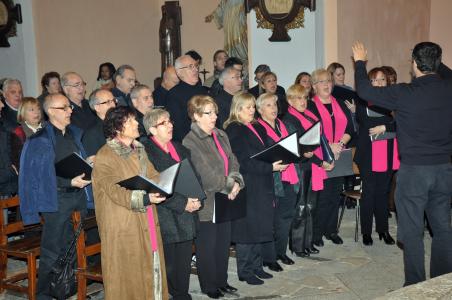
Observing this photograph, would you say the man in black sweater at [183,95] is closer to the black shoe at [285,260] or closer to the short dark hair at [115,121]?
the black shoe at [285,260]

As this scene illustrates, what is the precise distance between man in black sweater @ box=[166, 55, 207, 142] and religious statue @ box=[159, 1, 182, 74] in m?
5.59

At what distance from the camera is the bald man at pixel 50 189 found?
4777 millimetres

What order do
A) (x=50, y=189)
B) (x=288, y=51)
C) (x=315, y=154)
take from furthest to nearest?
1. (x=288, y=51)
2. (x=315, y=154)
3. (x=50, y=189)

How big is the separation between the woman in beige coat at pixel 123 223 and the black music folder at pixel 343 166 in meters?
2.59

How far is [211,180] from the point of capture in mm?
4836

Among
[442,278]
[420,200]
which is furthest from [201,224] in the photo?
[442,278]

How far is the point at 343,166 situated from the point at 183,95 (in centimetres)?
178

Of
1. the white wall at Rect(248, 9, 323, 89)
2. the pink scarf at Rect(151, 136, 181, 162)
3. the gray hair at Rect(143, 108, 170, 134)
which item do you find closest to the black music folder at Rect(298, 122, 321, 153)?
the pink scarf at Rect(151, 136, 181, 162)

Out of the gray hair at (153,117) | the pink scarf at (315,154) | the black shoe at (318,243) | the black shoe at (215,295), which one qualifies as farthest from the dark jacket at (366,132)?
the gray hair at (153,117)

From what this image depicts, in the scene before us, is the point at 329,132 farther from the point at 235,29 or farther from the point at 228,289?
the point at 235,29

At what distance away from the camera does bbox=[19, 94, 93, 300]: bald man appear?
4.78 meters

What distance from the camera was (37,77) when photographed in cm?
1045

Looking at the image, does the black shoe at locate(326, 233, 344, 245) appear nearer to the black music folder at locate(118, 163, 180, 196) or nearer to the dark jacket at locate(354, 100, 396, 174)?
the dark jacket at locate(354, 100, 396, 174)

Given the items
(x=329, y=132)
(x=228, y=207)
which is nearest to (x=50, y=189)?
(x=228, y=207)
